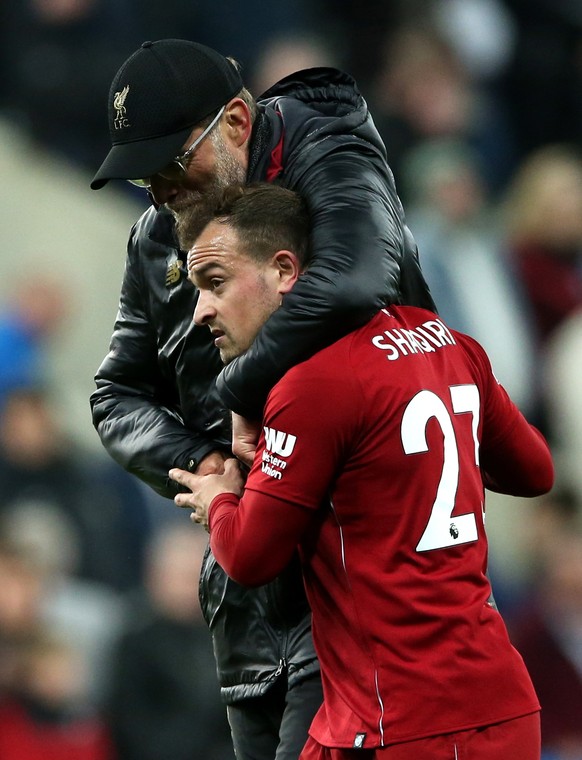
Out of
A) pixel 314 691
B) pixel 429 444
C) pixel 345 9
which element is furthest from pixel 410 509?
pixel 345 9

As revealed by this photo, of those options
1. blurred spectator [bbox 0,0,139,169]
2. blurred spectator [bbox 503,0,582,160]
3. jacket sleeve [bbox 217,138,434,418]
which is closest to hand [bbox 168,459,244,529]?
jacket sleeve [bbox 217,138,434,418]

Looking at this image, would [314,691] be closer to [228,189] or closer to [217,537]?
[217,537]

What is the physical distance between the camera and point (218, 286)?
201 centimetres

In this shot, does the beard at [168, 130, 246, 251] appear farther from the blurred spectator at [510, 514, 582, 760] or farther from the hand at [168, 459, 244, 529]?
the blurred spectator at [510, 514, 582, 760]

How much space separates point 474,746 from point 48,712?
2.93m

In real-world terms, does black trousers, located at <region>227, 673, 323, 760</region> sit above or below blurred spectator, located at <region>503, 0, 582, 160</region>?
below

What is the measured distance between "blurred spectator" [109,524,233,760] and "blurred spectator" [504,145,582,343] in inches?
64.5

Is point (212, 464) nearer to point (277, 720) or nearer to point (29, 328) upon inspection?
point (277, 720)

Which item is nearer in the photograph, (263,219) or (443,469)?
(443,469)

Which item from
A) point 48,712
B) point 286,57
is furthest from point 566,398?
point 48,712

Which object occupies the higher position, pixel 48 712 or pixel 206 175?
pixel 206 175

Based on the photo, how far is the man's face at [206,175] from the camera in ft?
7.11

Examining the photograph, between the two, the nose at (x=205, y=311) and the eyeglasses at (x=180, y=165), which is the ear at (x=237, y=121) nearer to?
the eyeglasses at (x=180, y=165)

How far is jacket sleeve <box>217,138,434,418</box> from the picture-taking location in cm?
190
